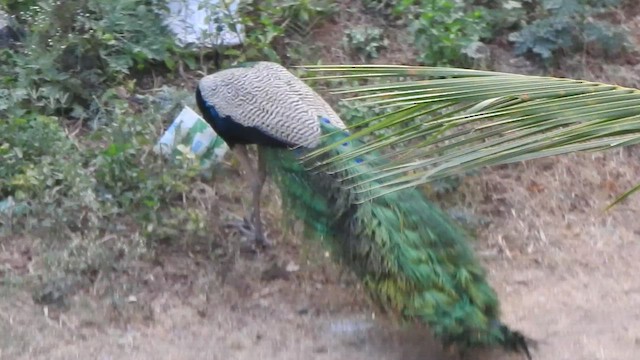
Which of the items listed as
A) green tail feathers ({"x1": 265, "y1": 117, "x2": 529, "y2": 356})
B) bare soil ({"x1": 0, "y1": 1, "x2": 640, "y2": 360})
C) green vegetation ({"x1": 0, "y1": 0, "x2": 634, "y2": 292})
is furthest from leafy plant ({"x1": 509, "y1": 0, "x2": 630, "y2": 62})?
green tail feathers ({"x1": 265, "y1": 117, "x2": 529, "y2": 356})

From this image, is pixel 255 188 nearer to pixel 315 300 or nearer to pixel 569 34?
pixel 315 300

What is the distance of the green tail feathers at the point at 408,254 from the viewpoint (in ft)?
11.2

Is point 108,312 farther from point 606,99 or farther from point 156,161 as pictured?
point 606,99

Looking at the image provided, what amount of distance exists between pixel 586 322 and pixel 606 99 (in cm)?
234

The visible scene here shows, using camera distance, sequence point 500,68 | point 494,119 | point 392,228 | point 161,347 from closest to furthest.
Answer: point 494,119, point 392,228, point 161,347, point 500,68

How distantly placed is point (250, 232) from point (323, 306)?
66 centimetres

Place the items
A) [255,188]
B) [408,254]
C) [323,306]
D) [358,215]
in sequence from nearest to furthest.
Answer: [408,254] → [358,215] → [323,306] → [255,188]

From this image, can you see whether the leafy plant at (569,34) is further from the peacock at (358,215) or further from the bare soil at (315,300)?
the peacock at (358,215)

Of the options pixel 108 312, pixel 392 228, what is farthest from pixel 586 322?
pixel 108 312

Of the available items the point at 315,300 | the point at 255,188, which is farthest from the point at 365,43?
the point at 315,300

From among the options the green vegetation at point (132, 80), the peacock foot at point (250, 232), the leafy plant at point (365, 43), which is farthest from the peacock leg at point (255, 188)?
the leafy plant at point (365, 43)

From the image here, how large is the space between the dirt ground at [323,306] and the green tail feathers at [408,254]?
0.18 meters

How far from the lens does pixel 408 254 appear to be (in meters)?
3.60

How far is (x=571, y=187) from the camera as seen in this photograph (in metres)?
5.50
